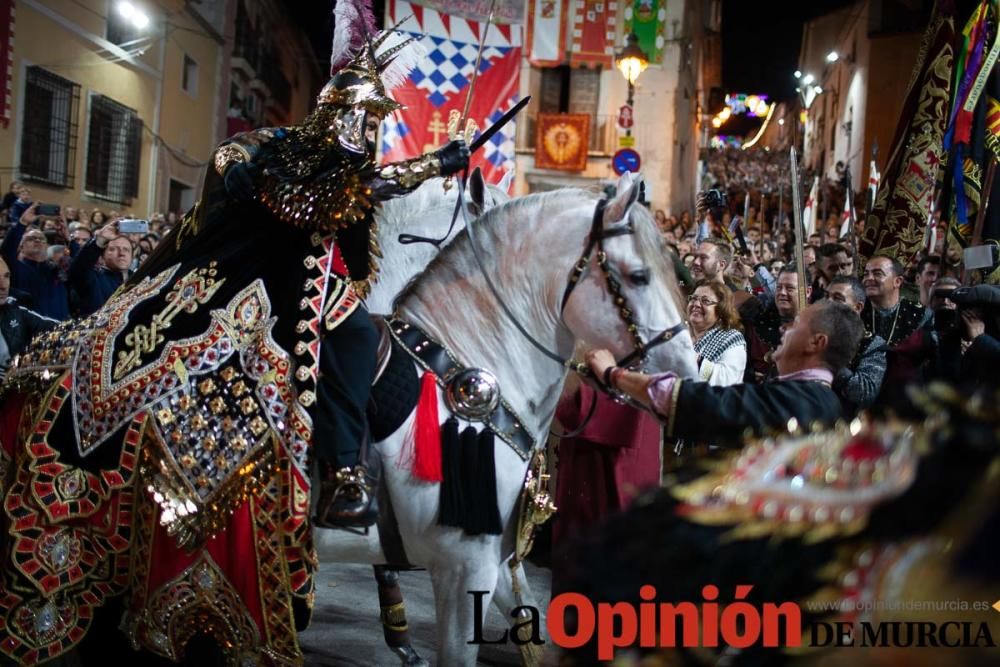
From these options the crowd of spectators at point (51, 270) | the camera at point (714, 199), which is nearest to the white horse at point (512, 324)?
the camera at point (714, 199)

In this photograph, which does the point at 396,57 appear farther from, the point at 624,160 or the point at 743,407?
the point at 624,160

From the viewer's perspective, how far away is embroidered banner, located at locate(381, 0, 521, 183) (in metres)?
17.6

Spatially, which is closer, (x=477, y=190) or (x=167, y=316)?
(x=167, y=316)

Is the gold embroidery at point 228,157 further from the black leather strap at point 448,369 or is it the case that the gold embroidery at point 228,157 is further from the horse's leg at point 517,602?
the horse's leg at point 517,602

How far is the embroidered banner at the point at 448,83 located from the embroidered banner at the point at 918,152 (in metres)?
11.0

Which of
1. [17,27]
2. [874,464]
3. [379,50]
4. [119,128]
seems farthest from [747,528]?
[119,128]

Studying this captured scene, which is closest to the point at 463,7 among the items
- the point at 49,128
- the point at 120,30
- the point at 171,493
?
the point at 120,30

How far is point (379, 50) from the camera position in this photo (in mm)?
3582

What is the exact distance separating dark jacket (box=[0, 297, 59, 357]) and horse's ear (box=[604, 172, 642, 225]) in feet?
12.6

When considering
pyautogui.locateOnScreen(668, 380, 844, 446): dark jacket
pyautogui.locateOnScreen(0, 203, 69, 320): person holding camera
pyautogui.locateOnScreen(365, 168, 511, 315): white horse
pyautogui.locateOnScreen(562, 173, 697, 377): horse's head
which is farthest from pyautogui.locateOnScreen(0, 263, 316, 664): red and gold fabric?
pyautogui.locateOnScreen(0, 203, 69, 320): person holding camera

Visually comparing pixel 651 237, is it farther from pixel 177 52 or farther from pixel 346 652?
pixel 177 52

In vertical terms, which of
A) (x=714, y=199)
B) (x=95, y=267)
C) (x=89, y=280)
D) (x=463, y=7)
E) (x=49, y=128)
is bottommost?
(x=89, y=280)

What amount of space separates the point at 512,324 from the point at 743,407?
105 cm

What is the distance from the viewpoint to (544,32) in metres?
22.6
